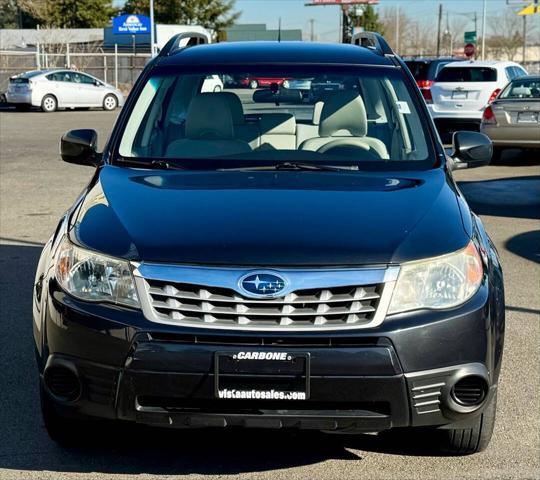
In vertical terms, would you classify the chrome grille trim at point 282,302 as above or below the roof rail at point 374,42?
below

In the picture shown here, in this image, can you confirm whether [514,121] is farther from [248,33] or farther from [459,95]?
[248,33]

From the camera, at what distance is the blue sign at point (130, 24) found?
173 feet

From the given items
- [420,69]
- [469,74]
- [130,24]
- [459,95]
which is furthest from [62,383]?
[130,24]

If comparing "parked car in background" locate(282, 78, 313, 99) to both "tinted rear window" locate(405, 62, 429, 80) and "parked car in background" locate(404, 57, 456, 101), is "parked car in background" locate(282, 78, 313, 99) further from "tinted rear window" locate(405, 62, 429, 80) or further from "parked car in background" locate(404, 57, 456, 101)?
"tinted rear window" locate(405, 62, 429, 80)

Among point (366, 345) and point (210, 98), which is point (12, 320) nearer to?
point (210, 98)

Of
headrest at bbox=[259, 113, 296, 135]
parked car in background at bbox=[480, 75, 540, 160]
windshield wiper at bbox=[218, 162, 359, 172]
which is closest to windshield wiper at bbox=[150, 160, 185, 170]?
windshield wiper at bbox=[218, 162, 359, 172]

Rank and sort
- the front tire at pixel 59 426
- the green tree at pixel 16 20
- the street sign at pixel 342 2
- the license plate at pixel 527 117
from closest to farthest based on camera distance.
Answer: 1. the front tire at pixel 59 426
2. the license plate at pixel 527 117
3. the street sign at pixel 342 2
4. the green tree at pixel 16 20

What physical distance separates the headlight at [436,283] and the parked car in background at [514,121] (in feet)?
39.4

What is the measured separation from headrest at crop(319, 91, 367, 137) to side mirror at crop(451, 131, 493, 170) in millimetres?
535

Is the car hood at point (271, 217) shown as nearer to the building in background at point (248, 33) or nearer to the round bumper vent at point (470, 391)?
the round bumper vent at point (470, 391)

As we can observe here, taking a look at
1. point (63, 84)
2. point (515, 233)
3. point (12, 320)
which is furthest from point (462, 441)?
point (63, 84)

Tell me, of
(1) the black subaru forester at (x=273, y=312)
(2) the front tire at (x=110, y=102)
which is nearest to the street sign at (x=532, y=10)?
(2) the front tire at (x=110, y=102)

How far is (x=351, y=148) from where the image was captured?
5172mm

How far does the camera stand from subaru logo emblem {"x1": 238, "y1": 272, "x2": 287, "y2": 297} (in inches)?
142
